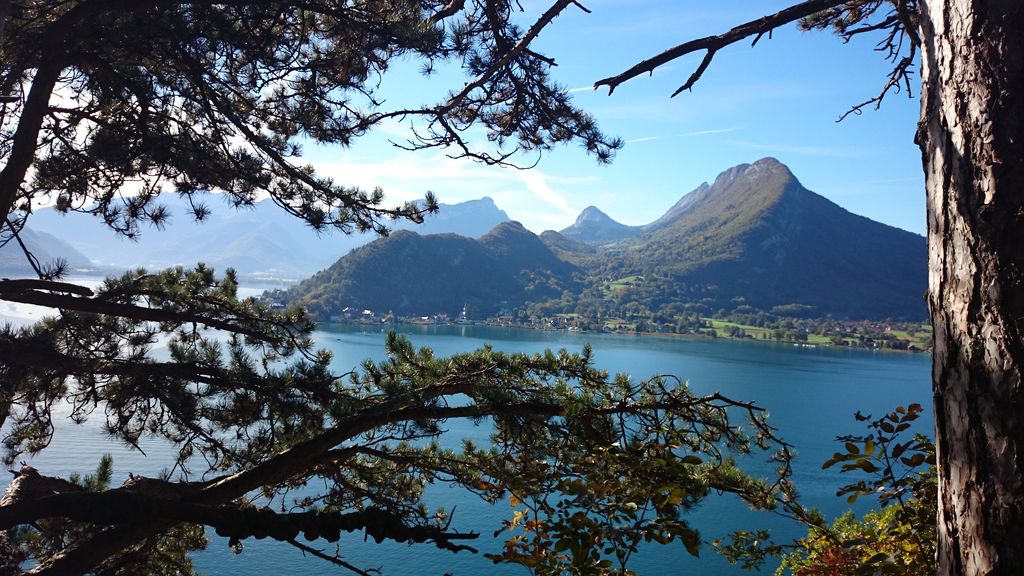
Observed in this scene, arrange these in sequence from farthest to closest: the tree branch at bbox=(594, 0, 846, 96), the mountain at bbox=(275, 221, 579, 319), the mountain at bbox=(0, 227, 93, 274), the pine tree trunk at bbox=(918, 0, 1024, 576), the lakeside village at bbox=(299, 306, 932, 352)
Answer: the mountain at bbox=(275, 221, 579, 319), the lakeside village at bbox=(299, 306, 932, 352), the mountain at bbox=(0, 227, 93, 274), the tree branch at bbox=(594, 0, 846, 96), the pine tree trunk at bbox=(918, 0, 1024, 576)

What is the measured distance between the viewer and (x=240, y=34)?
10.5 feet

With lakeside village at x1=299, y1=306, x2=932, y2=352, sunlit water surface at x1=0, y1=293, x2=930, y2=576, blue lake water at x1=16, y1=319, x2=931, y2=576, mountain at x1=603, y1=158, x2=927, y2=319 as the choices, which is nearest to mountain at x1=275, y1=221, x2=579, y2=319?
lakeside village at x1=299, y1=306, x2=932, y2=352

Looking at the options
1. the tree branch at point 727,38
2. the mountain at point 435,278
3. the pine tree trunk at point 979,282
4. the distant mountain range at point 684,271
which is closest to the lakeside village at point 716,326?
the mountain at point 435,278

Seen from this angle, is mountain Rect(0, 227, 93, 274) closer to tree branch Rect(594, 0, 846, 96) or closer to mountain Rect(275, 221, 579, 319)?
tree branch Rect(594, 0, 846, 96)

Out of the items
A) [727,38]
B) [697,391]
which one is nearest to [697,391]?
[697,391]

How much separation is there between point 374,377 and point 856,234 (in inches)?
4870

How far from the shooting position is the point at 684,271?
95250 millimetres

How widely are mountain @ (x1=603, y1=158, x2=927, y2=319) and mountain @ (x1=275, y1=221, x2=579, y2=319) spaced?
51.3 ft

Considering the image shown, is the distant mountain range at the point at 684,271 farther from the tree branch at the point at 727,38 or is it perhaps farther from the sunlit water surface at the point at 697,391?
the tree branch at the point at 727,38

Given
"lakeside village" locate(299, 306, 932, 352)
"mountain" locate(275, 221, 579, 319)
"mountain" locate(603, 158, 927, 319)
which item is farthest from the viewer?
"mountain" locate(603, 158, 927, 319)

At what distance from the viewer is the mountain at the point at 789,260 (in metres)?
86.5

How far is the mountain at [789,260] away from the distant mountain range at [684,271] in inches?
9.6

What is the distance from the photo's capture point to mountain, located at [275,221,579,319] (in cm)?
6303

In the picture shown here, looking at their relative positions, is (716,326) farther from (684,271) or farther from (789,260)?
(789,260)
